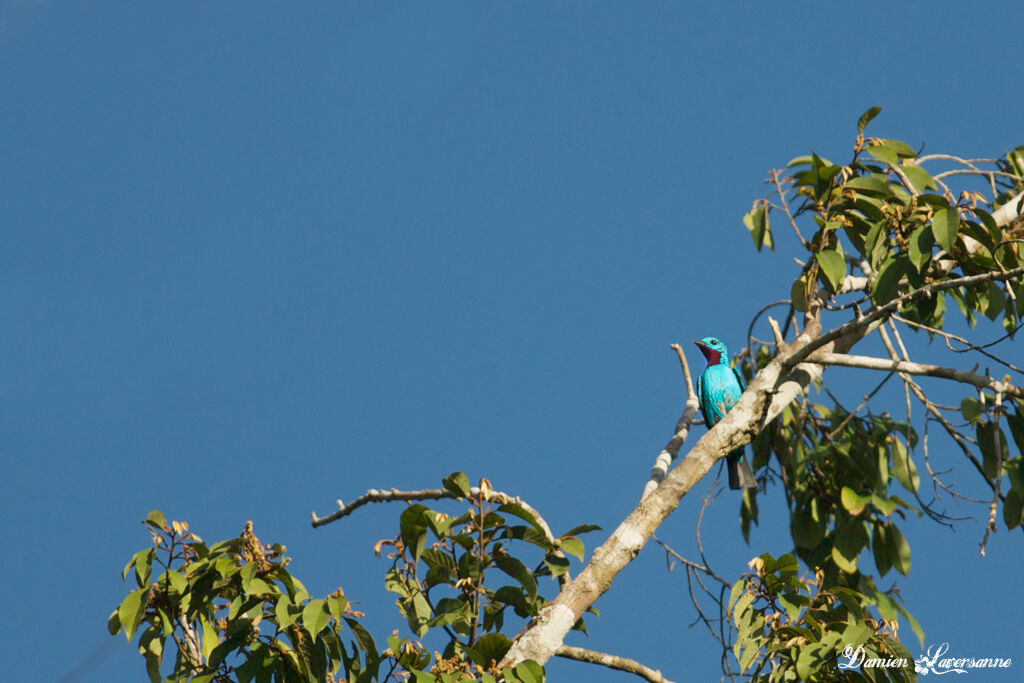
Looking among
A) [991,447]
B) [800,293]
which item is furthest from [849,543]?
[800,293]

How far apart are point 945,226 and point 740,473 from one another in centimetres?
223

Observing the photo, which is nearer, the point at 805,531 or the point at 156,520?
the point at 156,520

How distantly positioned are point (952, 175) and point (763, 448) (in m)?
1.87

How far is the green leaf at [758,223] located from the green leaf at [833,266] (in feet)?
1.17

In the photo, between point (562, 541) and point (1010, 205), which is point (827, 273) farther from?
point (562, 541)

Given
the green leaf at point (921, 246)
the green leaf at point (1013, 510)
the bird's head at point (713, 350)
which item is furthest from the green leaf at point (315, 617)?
the bird's head at point (713, 350)

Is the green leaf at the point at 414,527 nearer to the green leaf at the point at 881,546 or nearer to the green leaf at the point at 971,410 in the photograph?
the green leaf at the point at 971,410

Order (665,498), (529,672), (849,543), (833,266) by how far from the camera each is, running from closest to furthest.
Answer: (529,672), (665,498), (833,266), (849,543)

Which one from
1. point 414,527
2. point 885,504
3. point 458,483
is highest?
point 885,504

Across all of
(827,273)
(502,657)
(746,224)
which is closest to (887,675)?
(502,657)

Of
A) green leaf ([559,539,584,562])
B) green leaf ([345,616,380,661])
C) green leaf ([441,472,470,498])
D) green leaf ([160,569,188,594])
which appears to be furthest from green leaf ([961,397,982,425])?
green leaf ([160,569,188,594])

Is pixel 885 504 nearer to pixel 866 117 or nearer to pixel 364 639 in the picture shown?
pixel 866 117

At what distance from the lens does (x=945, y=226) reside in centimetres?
445

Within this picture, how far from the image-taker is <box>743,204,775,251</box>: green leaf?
518 centimetres
